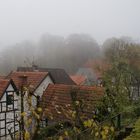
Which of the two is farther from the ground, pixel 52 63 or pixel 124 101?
pixel 52 63

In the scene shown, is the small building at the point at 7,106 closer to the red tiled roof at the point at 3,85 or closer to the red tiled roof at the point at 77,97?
the red tiled roof at the point at 3,85

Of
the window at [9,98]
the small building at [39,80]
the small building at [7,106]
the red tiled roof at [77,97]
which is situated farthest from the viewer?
the small building at [39,80]

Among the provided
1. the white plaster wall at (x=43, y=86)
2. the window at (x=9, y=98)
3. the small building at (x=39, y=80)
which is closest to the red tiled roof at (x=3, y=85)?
the window at (x=9, y=98)

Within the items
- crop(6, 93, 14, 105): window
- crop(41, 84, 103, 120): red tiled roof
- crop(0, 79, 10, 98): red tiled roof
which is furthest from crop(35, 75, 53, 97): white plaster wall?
crop(0, 79, 10, 98): red tiled roof

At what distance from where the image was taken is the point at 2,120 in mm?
23359

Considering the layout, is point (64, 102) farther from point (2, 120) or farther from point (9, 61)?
point (9, 61)

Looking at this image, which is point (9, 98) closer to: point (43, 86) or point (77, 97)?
point (43, 86)

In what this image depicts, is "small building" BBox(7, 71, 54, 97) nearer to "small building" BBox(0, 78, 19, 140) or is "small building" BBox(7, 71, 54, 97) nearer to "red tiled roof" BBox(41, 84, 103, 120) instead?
"red tiled roof" BBox(41, 84, 103, 120)

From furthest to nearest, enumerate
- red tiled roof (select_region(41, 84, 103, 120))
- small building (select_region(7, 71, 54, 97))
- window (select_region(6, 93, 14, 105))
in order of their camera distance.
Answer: small building (select_region(7, 71, 54, 97))
window (select_region(6, 93, 14, 105))
red tiled roof (select_region(41, 84, 103, 120))

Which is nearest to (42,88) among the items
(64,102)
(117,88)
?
(64,102)

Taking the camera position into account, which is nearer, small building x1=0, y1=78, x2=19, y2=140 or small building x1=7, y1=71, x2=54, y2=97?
small building x1=0, y1=78, x2=19, y2=140

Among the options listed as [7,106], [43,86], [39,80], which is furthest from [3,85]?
[43,86]

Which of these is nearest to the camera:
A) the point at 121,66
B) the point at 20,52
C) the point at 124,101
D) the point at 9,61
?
the point at 124,101

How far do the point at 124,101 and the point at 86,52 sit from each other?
227 feet
